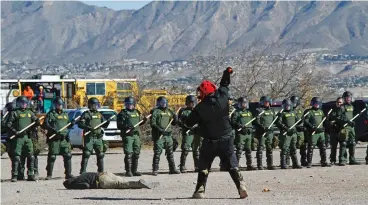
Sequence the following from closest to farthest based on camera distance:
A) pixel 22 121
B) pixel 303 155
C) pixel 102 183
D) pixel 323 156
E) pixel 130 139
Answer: pixel 102 183
pixel 22 121
pixel 130 139
pixel 323 156
pixel 303 155

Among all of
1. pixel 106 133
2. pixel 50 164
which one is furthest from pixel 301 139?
pixel 106 133

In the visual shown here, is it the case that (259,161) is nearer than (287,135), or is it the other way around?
(259,161)

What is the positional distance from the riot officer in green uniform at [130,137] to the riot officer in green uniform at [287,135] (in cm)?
352

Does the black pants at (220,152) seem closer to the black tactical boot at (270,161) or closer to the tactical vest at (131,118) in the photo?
the tactical vest at (131,118)

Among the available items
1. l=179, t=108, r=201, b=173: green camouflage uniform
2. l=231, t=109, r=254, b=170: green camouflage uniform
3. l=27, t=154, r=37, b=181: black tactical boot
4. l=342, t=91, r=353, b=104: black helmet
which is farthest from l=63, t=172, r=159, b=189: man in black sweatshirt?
l=342, t=91, r=353, b=104: black helmet

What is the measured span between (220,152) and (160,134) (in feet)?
23.3

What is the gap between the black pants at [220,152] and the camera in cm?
1861

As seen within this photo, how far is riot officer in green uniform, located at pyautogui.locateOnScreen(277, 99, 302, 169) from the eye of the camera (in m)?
26.8

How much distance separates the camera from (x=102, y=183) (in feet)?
69.7

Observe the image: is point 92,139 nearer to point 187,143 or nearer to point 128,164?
point 128,164

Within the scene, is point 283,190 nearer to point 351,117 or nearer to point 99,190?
point 99,190

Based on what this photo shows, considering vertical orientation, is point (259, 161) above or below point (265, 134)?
below

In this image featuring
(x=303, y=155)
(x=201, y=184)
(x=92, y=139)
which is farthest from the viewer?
(x=303, y=155)

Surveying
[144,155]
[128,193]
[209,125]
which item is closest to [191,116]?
[209,125]
